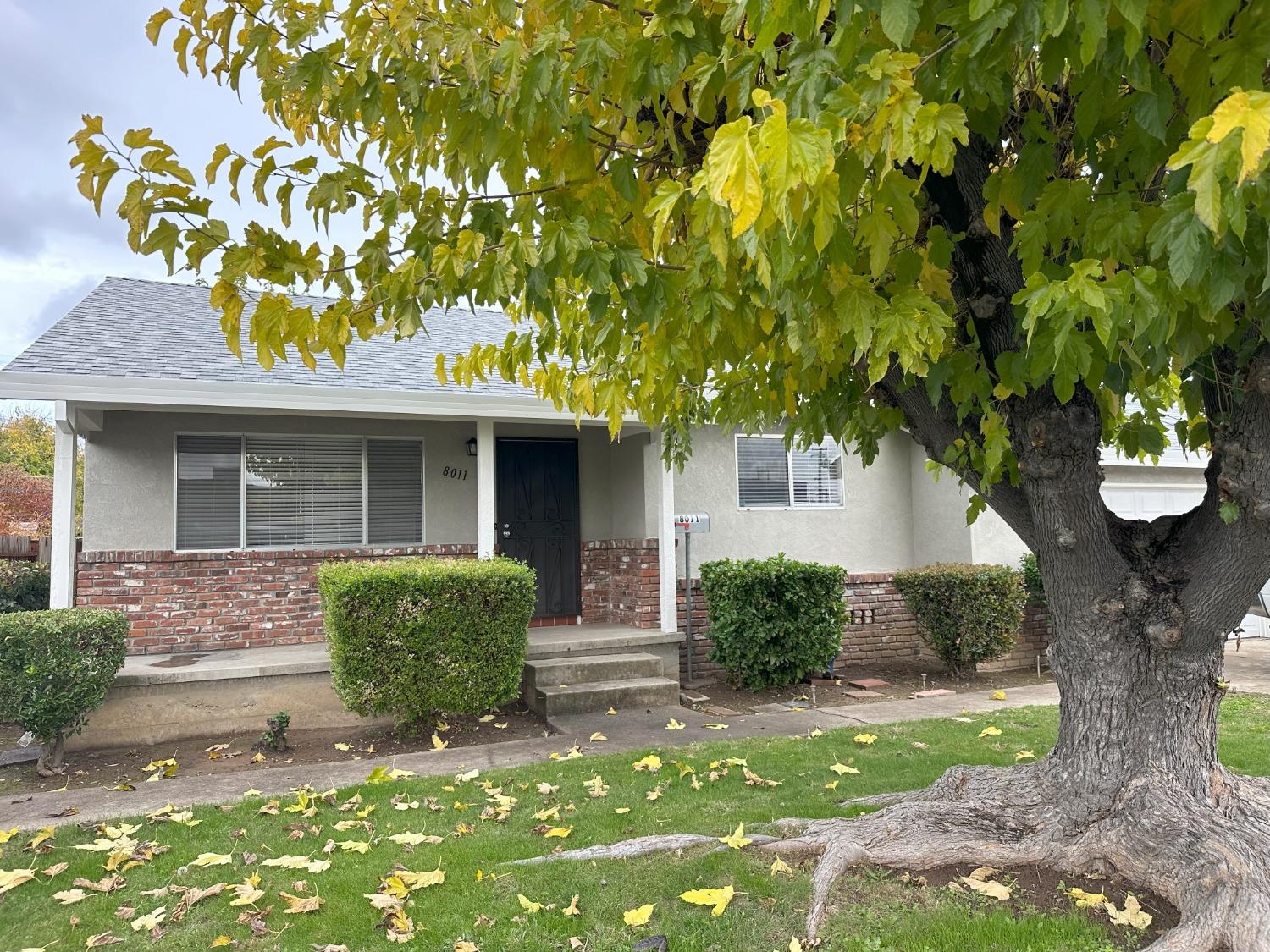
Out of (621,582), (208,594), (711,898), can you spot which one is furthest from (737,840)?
(208,594)

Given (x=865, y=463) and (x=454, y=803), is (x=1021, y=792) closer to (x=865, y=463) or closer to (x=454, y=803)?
(x=865, y=463)

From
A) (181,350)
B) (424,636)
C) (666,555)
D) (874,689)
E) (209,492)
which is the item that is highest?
(181,350)

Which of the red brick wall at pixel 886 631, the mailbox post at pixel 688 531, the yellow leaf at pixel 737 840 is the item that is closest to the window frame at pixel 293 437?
the mailbox post at pixel 688 531

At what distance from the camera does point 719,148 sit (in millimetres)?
1863

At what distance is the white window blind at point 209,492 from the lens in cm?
868

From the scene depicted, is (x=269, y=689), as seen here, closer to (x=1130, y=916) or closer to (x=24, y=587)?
(x=24, y=587)

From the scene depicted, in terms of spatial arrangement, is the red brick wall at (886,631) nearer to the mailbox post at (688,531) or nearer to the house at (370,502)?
the house at (370,502)

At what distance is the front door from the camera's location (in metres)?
10.1

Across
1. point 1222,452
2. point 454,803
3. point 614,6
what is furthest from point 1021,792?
point 614,6

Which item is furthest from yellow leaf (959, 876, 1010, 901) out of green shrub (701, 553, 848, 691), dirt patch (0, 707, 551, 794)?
green shrub (701, 553, 848, 691)

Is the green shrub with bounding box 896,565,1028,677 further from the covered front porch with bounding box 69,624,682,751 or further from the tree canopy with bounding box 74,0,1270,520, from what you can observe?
the tree canopy with bounding box 74,0,1270,520

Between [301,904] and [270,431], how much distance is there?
644 centimetres

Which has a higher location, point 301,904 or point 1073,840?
point 1073,840

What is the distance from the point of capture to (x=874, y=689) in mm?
8914
